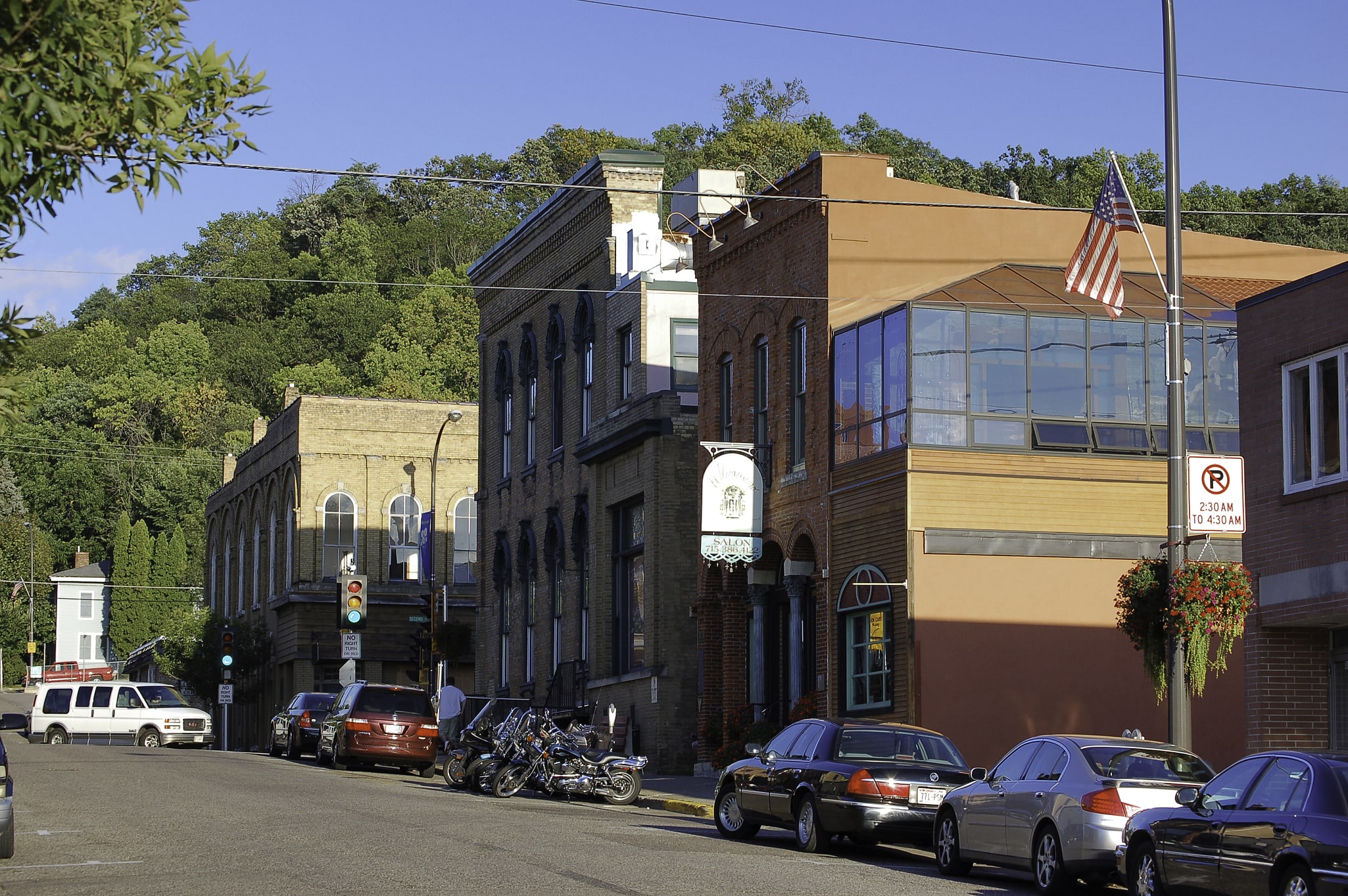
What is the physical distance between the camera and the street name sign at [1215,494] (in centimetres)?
1686

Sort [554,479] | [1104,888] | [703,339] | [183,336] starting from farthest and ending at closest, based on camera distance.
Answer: [183,336]
[554,479]
[703,339]
[1104,888]

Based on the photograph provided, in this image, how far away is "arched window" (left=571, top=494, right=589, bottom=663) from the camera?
38875 mm

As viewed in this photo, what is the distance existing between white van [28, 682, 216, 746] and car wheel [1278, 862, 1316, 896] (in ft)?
121

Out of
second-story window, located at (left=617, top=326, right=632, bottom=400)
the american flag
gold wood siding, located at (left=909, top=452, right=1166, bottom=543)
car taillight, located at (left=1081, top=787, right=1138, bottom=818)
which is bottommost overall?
car taillight, located at (left=1081, top=787, right=1138, bottom=818)

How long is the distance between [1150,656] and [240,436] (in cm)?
8017

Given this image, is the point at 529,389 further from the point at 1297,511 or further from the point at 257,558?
the point at 1297,511

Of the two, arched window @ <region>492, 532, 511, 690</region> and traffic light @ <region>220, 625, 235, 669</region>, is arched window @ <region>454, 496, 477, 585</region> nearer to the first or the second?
arched window @ <region>492, 532, 511, 690</region>

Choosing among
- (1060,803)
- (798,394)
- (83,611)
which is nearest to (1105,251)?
(1060,803)

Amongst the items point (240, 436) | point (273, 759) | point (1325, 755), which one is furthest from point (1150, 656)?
point (240, 436)

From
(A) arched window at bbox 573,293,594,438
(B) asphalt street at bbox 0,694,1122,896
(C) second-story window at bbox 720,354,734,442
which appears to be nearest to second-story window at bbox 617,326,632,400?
(A) arched window at bbox 573,293,594,438

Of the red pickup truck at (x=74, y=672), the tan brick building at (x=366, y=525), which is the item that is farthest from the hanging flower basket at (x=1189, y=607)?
the red pickup truck at (x=74, y=672)

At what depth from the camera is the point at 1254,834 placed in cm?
1215

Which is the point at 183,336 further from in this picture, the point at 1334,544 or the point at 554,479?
the point at 1334,544

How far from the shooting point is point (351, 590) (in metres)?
36.4
